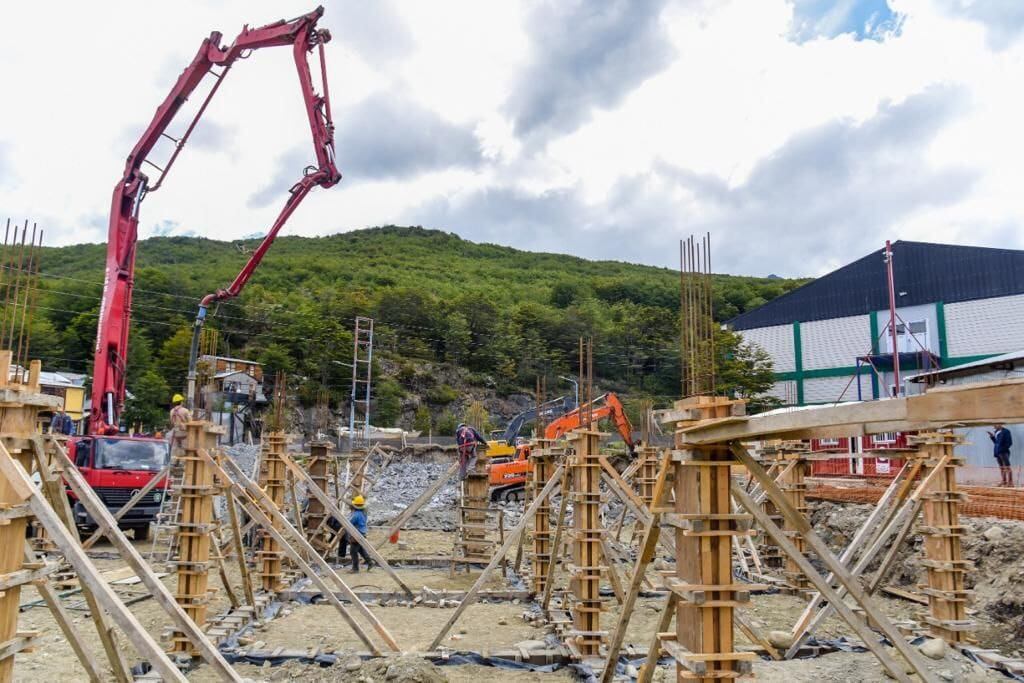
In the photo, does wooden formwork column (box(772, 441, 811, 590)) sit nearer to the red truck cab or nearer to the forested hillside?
the red truck cab

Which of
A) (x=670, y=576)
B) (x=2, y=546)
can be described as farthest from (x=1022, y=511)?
(x=2, y=546)

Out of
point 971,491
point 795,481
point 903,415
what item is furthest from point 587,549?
point 971,491

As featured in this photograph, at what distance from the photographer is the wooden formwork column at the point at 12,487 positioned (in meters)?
4.18

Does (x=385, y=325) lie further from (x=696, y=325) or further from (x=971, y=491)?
(x=696, y=325)

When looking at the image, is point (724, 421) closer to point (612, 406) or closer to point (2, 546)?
point (2, 546)

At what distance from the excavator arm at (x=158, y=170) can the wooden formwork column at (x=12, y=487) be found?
12053 millimetres

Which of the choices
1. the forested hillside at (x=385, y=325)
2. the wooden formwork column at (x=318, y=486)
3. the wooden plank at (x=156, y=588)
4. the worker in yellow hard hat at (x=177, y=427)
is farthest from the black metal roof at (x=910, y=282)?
the wooden plank at (x=156, y=588)

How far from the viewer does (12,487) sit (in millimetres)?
4156

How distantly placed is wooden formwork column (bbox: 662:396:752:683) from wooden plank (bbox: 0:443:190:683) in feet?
10.3

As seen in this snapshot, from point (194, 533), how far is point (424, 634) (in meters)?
3.22

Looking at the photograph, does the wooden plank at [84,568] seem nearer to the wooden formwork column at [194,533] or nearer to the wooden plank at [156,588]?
the wooden plank at [156,588]

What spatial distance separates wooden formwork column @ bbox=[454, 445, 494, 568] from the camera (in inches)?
541

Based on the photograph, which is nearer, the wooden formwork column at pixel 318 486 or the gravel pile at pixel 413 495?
the wooden formwork column at pixel 318 486

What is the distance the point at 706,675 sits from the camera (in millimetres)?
4199
